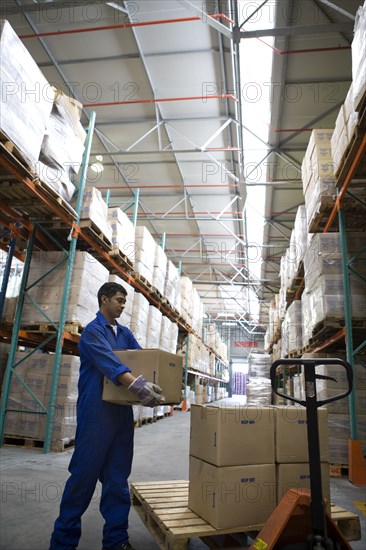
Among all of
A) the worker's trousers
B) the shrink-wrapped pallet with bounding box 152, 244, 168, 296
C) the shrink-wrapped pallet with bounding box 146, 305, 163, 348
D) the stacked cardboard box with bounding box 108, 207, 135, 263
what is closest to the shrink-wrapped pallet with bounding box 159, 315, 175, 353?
the shrink-wrapped pallet with bounding box 146, 305, 163, 348

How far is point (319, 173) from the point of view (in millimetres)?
5484

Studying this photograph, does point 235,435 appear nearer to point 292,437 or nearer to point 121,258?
point 292,437

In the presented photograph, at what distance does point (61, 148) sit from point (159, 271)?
452 centimetres

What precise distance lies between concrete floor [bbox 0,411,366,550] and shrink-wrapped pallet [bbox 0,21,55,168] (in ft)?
11.2

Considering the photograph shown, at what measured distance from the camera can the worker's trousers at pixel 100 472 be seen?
2186 millimetres

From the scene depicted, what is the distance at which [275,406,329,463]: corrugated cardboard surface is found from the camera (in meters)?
2.47

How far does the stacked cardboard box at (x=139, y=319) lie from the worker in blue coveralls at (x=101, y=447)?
199 inches

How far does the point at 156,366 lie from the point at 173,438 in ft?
16.9

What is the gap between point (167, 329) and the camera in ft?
33.4

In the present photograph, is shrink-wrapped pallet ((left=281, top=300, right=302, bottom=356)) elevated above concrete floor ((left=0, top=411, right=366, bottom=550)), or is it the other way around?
shrink-wrapped pallet ((left=281, top=300, right=302, bottom=356))

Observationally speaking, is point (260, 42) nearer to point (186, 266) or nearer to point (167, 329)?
point (167, 329)

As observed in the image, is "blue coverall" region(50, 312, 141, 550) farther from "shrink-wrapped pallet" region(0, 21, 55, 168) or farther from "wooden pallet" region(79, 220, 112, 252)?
"wooden pallet" region(79, 220, 112, 252)

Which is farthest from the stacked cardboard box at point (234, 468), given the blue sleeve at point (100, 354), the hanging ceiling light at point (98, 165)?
the hanging ceiling light at point (98, 165)

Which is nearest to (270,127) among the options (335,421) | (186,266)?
(335,421)
